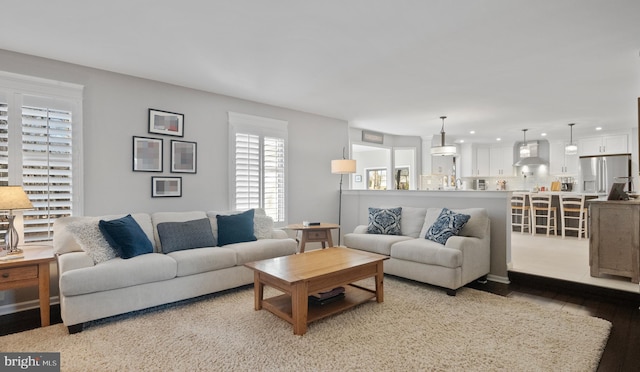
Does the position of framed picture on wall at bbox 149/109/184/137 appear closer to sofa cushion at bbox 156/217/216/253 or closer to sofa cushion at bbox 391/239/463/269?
sofa cushion at bbox 156/217/216/253

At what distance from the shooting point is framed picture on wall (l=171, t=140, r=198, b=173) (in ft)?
13.9

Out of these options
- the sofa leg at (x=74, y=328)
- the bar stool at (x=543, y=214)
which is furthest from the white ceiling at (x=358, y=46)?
the bar stool at (x=543, y=214)

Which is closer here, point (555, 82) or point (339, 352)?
point (339, 352)

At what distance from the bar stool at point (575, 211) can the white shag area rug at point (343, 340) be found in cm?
447

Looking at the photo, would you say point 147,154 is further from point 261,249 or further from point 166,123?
point 261,249

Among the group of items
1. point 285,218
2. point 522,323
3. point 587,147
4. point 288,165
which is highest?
point 587,147

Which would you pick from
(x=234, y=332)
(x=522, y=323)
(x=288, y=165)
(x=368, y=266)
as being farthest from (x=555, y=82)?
(x=234, y=332)

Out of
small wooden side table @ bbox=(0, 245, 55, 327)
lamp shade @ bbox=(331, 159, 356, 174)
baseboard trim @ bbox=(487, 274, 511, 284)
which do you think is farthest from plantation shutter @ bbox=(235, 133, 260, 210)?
baseboard trim @ bbox=(487, 274, 511, 284)

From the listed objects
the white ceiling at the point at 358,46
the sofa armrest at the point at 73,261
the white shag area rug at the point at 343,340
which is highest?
the white ceiling at the point at 358,46

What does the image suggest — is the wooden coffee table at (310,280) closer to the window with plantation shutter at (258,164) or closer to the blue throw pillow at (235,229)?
the blue throw pillow at (235,229)

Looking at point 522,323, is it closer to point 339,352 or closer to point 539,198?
point 339,352

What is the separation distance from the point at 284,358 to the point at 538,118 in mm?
6245

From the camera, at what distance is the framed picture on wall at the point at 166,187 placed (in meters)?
4.08

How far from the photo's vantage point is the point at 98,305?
109 inches
